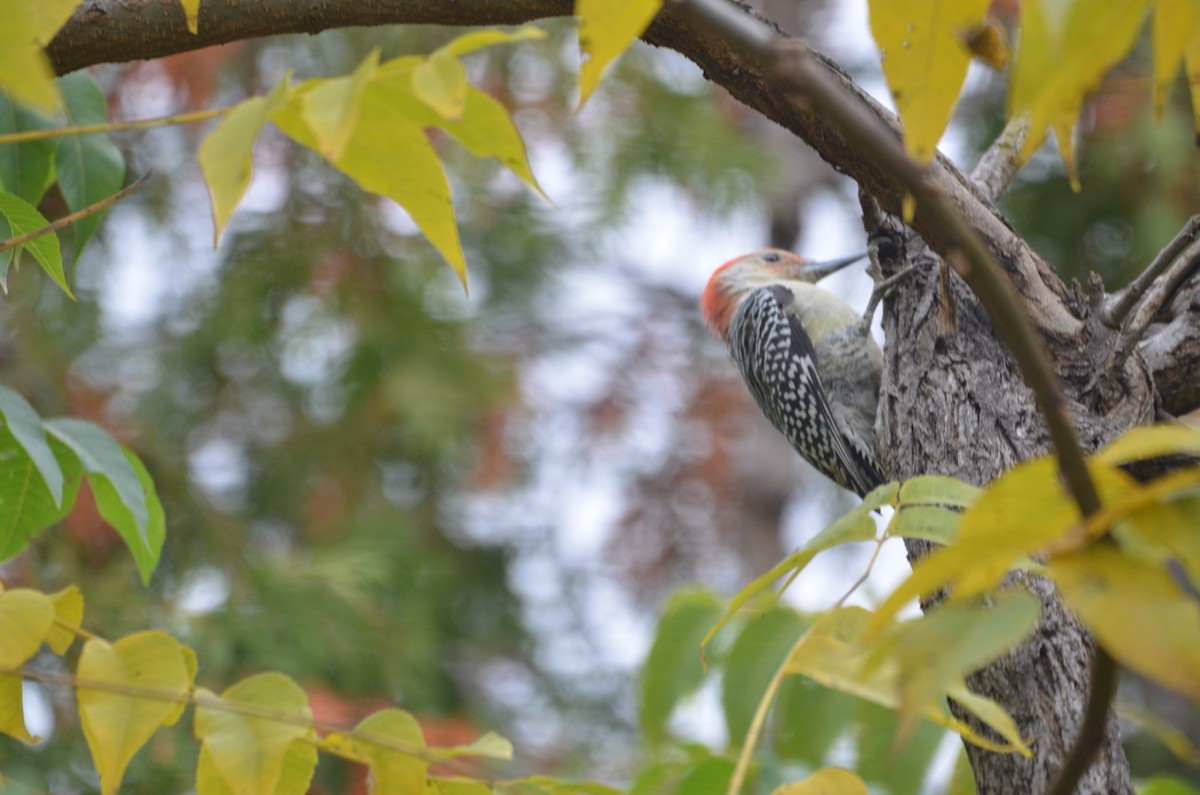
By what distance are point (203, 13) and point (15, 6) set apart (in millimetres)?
1205

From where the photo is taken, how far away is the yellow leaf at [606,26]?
837 millimetres

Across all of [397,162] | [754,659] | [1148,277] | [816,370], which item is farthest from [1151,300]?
[816,370]

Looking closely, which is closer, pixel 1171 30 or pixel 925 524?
pixel 1171 30

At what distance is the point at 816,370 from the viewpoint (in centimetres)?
428

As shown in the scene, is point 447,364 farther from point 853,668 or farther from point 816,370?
point 853,668

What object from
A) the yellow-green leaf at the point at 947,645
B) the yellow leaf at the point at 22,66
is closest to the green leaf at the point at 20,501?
the yellow leaf at the point at 22,66

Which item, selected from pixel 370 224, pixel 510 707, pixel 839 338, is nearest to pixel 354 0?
pixel 839 338

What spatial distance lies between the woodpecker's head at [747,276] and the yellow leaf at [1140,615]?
420 cm

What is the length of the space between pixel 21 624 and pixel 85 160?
916 millimetres

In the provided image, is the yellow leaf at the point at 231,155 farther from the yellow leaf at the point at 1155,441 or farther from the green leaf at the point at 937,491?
the green leaf at the point at 937,491

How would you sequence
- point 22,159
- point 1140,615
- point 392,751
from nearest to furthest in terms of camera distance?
point 1140,615
point 392,751
point 22,159

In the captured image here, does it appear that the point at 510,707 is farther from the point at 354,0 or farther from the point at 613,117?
the point at 354,0

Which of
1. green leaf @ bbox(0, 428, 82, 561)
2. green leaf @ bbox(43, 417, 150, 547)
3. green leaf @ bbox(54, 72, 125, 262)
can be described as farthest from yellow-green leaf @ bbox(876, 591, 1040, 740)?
green leaf @ bbox(54, 72, 125, 262)

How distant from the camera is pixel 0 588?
1369 mm
